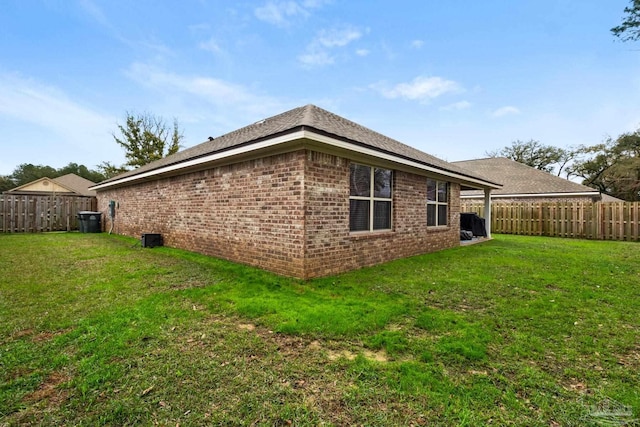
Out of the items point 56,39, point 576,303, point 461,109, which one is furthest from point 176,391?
point 461,109

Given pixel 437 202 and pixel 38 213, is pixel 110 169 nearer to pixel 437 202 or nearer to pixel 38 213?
pixel 38 213

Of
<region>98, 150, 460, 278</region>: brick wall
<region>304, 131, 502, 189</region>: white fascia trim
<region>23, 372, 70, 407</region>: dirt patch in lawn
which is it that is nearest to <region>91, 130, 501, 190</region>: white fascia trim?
<region>304, 131, 502, 189</region>: white fascia trim

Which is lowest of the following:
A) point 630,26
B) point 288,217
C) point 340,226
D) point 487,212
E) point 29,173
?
point 340,226

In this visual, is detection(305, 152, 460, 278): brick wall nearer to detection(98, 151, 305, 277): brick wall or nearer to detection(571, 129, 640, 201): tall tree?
detection(98, 151, 305, 277): brick wall

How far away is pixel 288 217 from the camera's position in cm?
525

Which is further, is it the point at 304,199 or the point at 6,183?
the point at 6,183

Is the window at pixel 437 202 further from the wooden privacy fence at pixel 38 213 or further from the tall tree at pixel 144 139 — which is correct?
the tall tree at pixel 144 139

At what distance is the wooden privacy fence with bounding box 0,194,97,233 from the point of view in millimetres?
14055

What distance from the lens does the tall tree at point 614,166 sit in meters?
26.0

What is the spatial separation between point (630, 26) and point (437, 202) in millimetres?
5766

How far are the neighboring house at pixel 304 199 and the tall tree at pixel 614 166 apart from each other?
96.1 feet

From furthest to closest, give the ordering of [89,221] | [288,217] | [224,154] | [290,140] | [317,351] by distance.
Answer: [89,221] < [224,154] < [288,217] < [290,140] < [317,351]

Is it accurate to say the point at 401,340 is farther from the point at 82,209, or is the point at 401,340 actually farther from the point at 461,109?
the point at 82,209

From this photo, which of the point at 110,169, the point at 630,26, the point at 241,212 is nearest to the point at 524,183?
the point at 630,26
